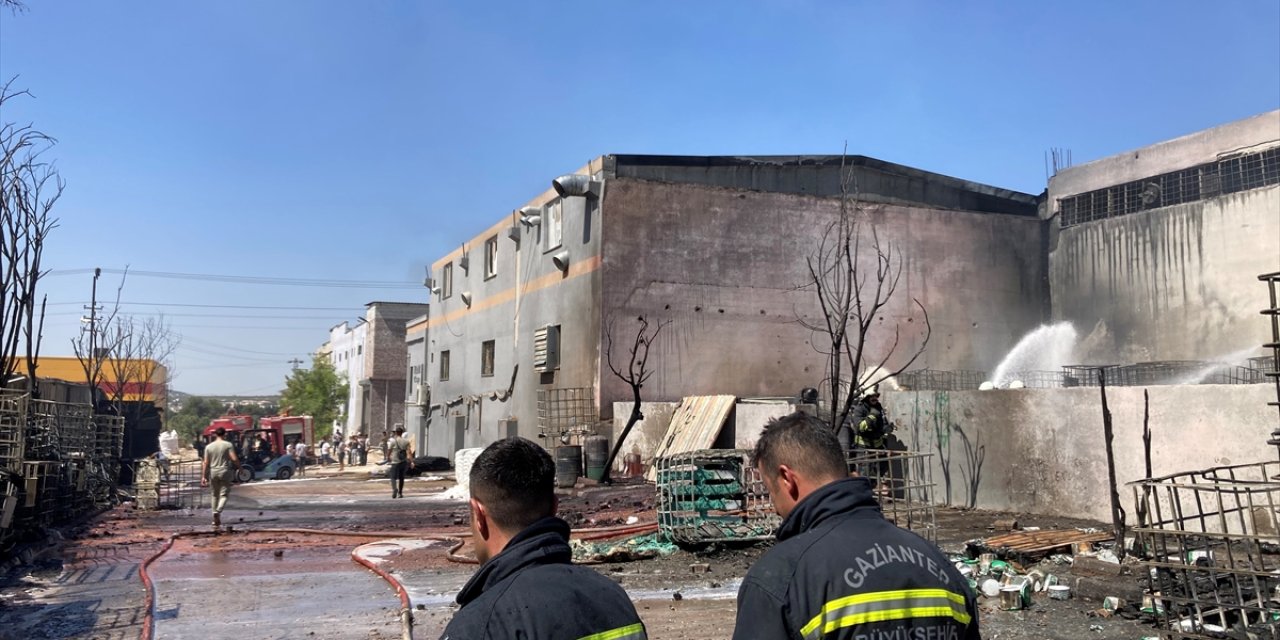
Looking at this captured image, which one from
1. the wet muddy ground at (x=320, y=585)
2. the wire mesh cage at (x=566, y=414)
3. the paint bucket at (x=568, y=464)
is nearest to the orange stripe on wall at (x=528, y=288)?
the wire mesh cage at (x=566, y=414)

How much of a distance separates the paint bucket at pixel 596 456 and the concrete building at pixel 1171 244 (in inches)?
561

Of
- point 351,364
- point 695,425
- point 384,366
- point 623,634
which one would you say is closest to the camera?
point 623,634

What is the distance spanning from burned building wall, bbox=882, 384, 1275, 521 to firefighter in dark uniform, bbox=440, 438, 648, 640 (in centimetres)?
984

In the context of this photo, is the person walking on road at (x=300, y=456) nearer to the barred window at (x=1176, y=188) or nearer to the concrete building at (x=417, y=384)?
the concrete building at (x=417, y=384)

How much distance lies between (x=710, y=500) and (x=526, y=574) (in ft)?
29.2

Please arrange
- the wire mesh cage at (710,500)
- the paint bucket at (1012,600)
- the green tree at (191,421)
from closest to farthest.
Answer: the paint bucket at (1012,600) < the wire mesh cage at (710,500) < the green tree at (191,421)

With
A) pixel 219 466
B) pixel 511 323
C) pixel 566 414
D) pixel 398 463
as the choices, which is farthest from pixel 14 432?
pixel 511 323

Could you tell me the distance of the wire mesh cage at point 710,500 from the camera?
10.6 meters

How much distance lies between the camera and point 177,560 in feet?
37.1

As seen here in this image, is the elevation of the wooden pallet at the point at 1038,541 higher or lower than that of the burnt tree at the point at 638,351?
lower

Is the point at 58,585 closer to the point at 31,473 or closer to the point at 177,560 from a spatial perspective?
the point at 177,560

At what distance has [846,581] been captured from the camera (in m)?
2.31

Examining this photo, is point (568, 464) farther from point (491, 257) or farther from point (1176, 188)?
point (1176, 188)

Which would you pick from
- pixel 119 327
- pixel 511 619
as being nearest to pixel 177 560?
pixel 511 619
